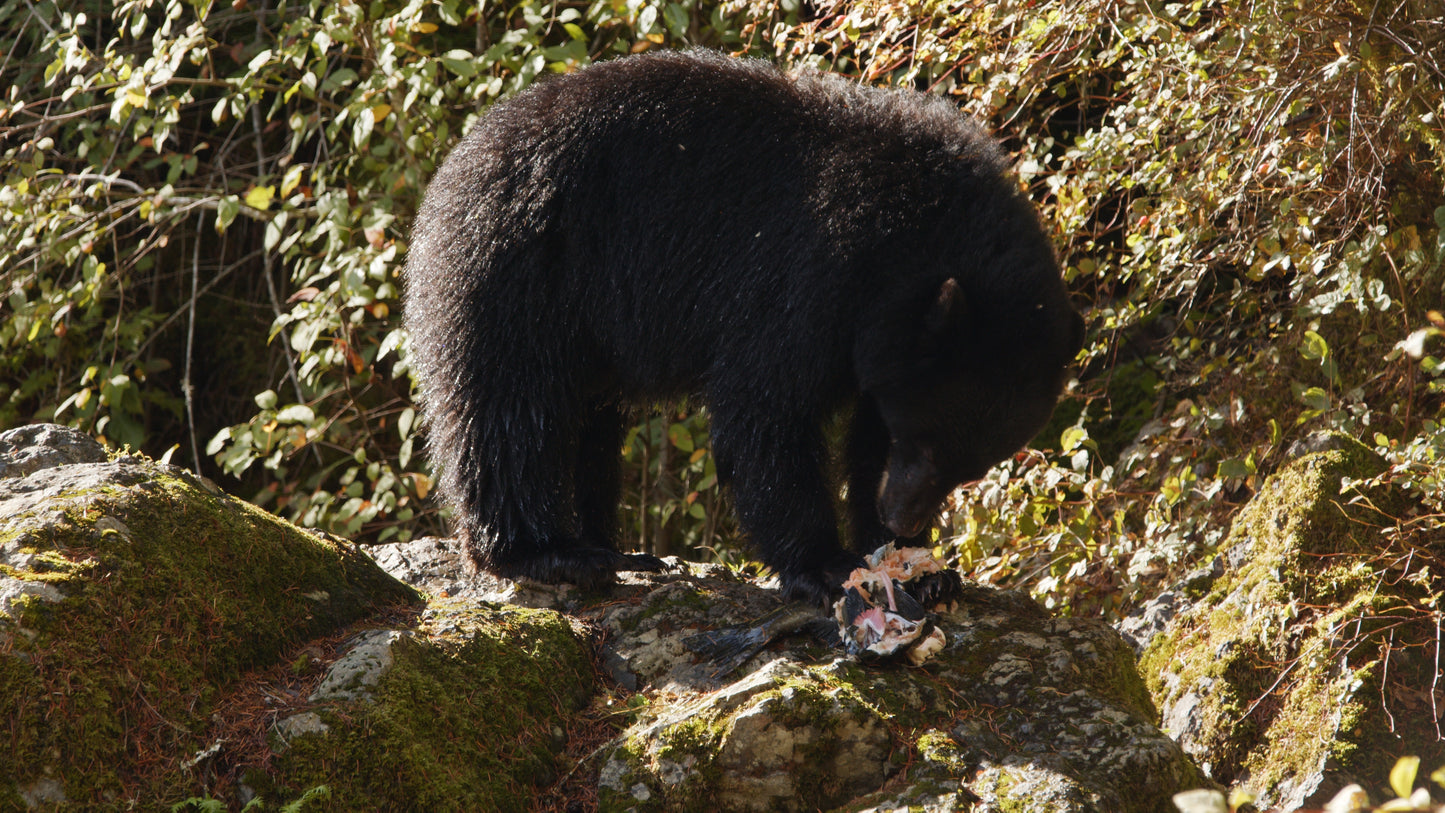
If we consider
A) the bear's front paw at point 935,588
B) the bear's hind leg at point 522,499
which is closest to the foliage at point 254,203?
the bear's hind leg at point 522,499

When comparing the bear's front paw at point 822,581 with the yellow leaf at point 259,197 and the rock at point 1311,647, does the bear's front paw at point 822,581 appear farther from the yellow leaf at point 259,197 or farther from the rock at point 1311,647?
the yellow leaf at point 259,197

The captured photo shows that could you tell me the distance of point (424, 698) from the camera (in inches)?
103

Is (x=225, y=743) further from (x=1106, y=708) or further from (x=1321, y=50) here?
(x=1321, y=50)

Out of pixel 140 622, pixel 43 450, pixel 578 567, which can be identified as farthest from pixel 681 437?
pixel 140 622

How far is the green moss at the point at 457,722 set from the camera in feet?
7.88

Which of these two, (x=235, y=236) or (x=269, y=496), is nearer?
(x=269, y=496)

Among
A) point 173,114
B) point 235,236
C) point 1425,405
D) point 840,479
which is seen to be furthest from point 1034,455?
point 235,236

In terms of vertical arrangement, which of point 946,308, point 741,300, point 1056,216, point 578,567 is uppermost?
point 1056,216

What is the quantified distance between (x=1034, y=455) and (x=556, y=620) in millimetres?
2271

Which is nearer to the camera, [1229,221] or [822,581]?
[822,581]

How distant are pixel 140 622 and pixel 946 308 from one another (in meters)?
2.12

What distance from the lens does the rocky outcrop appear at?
7.63ft

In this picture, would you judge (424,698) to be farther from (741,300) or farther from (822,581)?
(741,300)

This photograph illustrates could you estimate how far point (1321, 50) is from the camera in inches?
157
